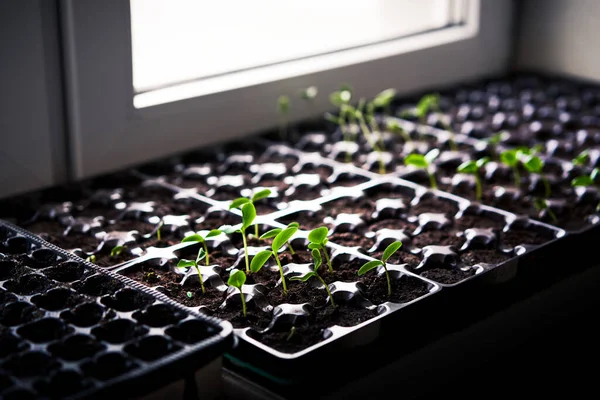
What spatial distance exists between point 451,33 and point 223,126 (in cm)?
75

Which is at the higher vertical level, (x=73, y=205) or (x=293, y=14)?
(x=293, y=14)

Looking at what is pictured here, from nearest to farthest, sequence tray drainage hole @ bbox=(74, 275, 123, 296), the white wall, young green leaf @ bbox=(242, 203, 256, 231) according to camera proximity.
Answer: tray drainage hole @ bbox=(74, 275, 123, 296), young green leaf @ bbox=(242, 203, 256, 231), the white wall

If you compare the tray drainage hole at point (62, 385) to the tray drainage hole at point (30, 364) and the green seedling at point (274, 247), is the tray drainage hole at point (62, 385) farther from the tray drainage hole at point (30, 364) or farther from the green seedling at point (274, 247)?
the green seedling at point (274, 247)

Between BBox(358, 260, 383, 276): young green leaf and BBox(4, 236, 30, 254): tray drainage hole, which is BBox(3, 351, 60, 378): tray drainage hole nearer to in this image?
BBox(4, 236, 30, 254): tray drainage hole

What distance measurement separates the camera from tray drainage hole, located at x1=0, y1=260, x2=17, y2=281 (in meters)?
1.07

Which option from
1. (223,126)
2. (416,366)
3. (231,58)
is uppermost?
(231,58)

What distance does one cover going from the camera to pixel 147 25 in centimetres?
155

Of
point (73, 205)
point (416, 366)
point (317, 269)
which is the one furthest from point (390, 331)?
point (73, 205)

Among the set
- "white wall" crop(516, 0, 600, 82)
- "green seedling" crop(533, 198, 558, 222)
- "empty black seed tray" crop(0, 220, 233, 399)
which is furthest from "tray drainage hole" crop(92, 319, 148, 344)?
"white wall" crop(516, 0, 600, 82)

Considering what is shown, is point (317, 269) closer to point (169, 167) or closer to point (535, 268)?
point (535, 268)

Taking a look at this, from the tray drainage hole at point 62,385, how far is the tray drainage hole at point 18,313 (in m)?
0.14

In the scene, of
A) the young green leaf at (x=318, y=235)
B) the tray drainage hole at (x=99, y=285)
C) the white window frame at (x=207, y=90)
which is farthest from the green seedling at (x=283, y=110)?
the tray drainage hole at (x=99, y=285)

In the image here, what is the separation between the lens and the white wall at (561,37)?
2150 mm

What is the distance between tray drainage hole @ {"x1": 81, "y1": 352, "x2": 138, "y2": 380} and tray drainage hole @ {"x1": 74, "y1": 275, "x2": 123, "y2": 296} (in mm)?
165
